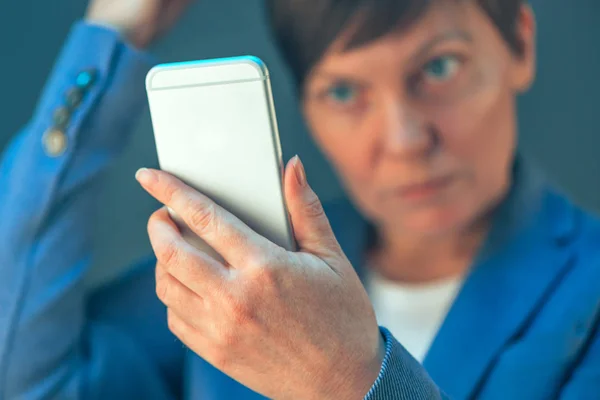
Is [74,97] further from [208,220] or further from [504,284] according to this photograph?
[504,284]

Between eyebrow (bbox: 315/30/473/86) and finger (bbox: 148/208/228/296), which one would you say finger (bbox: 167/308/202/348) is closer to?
finger (bbox: 148/208/228/296)

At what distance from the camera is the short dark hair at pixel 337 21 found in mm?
579

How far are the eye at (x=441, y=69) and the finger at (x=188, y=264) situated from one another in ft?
1.08

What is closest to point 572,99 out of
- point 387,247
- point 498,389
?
point 387,247

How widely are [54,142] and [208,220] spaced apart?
0.91 feet

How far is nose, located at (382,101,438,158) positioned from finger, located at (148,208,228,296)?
0.90ft

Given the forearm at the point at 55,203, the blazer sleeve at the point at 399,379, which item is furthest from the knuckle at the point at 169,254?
the forearm at the point at 55,203

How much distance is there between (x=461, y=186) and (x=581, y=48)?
39cm

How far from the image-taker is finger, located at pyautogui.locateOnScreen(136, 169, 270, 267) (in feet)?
1.12

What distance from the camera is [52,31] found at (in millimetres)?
812

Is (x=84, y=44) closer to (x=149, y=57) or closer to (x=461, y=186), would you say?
(x=149, y=57)

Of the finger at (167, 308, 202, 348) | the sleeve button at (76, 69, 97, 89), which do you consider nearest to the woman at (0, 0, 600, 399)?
the sleeve button at (76, 69, 97, 89)

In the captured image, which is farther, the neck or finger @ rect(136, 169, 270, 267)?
the neck

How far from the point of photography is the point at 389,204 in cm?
64
